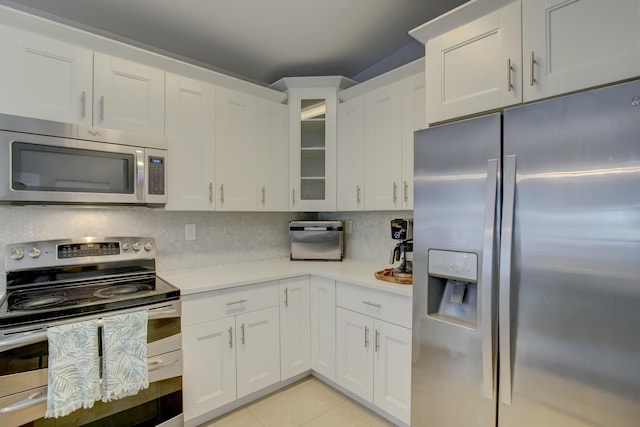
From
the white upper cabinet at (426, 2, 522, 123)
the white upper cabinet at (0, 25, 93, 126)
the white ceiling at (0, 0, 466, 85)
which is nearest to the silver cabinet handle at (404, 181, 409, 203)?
the white upper cabinet at (426, 2, 522, 123)

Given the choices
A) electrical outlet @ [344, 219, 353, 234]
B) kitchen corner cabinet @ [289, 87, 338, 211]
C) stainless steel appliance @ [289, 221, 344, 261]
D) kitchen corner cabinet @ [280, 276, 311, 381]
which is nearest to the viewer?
kitchen corner cabinet @ [280, 276, 311, 381]

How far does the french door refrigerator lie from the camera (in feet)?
3.15

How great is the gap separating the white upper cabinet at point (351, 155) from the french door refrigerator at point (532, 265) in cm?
93

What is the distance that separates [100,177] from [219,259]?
1.06 m

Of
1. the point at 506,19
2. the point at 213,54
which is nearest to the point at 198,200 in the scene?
the point at 213,54

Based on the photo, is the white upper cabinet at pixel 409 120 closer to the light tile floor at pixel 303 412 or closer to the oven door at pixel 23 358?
the light tile floor at pixel 303 412

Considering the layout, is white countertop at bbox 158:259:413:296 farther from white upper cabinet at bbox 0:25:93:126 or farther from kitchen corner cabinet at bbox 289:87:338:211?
white upper cabinet at bbox 0:25:93:126

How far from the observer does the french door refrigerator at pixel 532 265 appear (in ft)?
3.15

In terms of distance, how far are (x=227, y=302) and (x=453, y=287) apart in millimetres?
1286

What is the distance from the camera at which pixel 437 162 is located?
4.58 feet

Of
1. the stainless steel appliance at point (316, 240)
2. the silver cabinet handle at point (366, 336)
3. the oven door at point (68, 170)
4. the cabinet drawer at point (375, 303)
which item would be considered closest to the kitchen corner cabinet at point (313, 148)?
the stainless steel appliance at point (316, 240)

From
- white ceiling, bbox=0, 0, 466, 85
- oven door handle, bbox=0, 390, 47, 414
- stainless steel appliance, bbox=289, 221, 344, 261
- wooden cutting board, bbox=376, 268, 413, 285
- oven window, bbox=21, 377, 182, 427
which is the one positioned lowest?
oven window, bbox=21, 377, 182, 427

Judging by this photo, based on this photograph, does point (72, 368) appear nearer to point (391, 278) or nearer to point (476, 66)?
point (391, 278)

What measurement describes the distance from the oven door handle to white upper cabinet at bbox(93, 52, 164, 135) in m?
1.30
